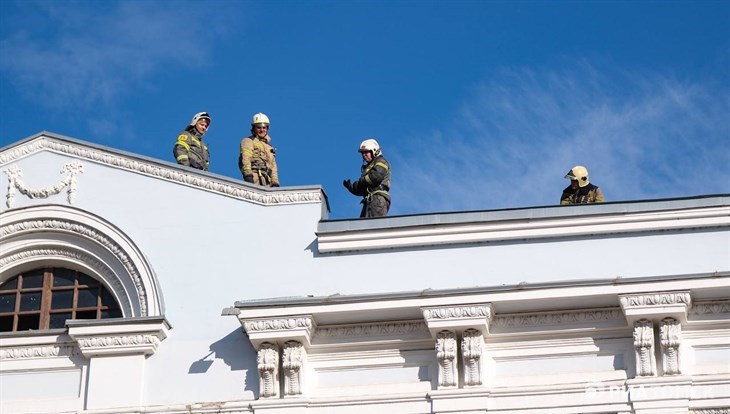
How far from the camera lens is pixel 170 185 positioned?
2522 cm

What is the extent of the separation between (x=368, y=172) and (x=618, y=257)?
388 cm

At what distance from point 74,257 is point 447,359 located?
5.65 meters

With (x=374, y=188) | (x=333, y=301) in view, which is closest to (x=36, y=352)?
(x=333, y=301)

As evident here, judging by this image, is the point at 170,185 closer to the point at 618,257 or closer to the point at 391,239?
the point at 391,239

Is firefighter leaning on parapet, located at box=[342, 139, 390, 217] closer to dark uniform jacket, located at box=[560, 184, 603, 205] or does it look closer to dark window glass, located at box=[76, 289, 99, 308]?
dark uniform jacket, located at box=[560, 184, 603, 205]

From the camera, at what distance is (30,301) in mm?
25266

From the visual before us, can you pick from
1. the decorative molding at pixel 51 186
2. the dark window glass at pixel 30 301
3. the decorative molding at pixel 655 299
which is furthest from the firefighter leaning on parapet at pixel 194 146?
the decorative molding at pixel 655 299

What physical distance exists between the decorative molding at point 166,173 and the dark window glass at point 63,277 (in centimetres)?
162

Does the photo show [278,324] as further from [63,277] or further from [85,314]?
[63,277]

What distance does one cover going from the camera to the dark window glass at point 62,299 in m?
25.1

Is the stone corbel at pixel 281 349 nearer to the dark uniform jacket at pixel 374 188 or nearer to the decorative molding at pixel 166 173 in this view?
the decorative molding at pixel 166 173

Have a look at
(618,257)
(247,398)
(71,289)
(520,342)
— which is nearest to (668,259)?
(618,257)

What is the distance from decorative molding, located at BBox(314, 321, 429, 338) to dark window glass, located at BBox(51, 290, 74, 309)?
12.3 ft

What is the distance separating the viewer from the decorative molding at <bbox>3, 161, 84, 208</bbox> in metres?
25.4
